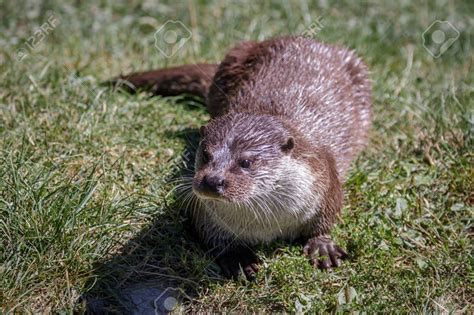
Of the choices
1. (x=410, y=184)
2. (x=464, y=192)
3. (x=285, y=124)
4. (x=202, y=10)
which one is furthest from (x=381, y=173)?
(x=202, y=10)

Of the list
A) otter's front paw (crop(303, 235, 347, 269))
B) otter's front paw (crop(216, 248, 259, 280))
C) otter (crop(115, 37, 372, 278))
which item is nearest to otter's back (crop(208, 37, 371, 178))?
otter (crop(115, 37, 372, 278))

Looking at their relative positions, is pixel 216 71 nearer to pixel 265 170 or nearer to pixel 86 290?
pixel 265 170

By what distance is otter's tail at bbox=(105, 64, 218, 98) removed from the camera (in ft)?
14.1

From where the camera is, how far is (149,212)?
10.9 feet

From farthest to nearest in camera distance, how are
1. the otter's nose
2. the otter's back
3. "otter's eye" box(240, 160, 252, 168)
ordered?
the otter's back, "otter's eye" box(240, 160, 252, 168), the otter's nose

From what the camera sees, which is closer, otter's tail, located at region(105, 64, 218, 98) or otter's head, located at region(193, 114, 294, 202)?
otter's head, located at region(193, 114, 294, 202)
